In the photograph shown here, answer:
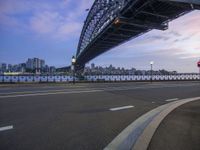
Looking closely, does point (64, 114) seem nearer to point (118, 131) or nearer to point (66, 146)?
point (118, 131)

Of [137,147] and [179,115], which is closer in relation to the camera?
[137,147]

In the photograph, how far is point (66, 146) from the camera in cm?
431

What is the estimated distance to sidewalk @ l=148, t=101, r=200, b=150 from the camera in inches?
170

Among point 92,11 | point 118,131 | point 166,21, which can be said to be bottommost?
point 118,131

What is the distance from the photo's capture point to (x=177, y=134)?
512cm

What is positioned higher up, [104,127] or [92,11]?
[92,11]

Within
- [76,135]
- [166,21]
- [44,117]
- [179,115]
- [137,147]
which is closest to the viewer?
[137,147]

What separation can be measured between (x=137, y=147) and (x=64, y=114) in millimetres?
3751

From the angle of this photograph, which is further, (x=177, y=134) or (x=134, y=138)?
(x=177, y=134)

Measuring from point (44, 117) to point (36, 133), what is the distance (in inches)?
67.4

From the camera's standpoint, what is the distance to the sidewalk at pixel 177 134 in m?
4.33

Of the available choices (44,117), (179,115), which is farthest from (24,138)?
(179,115)

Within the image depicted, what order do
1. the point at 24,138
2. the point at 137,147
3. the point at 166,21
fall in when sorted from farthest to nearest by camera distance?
the point at 166,21
the point at 24,138
the point at 137,147

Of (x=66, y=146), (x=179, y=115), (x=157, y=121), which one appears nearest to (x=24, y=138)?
(x=66, y=146)
